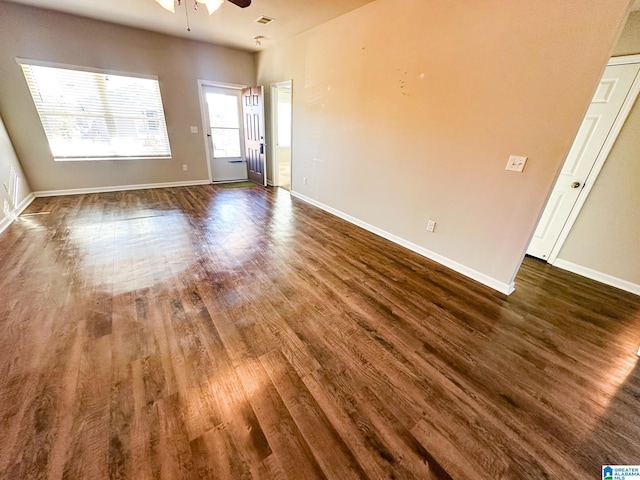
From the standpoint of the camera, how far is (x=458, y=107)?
2410 mm

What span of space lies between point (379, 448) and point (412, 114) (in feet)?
9.76

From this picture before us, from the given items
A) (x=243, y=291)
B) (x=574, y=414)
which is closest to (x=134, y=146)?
(x=243, y=291)

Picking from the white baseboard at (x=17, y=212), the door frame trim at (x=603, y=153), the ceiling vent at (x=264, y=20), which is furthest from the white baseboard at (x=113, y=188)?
the door frame trim at (x=603, y=153)

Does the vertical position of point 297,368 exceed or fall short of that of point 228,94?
it falls short

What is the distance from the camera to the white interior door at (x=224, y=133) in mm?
5355

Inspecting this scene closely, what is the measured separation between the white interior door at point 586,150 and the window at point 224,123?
5836mm

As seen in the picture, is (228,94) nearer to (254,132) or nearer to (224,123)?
(224,123)

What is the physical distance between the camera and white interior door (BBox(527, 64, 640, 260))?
245cm

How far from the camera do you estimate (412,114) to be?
9.18ft

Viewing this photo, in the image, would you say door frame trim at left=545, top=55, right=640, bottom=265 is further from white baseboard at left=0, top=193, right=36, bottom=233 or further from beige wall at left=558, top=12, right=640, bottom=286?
white baseboard at left=0, top=193, right=36, bottom=233

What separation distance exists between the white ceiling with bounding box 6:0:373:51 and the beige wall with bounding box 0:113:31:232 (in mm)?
1964

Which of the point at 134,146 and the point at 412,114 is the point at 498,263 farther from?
the point at 134,146

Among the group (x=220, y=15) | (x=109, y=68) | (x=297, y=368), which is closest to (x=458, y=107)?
(x=297, y=368)

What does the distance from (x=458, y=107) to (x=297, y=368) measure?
2.67 meters
